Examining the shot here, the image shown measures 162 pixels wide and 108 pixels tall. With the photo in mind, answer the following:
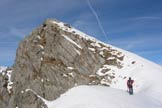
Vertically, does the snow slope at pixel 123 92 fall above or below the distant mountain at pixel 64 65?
below

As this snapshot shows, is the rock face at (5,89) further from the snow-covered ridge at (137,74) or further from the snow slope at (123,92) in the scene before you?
the snow-covered ridge at (137,74)

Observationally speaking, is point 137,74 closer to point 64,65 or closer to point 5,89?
point 64,65

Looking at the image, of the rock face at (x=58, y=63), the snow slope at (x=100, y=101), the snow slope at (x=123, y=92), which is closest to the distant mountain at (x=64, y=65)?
the rock face at (x=58, y=63)

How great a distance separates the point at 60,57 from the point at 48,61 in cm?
298

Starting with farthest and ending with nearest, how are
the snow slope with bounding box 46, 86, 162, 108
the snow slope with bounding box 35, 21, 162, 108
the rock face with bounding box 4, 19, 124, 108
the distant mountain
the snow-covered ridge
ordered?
the rock face with bounding box 4, 19, 124, 108 < the distant mountain < the snow-covered ridge < the snow slope with bounding box 35, 21, 162, 108 < the snow slope with bounding box 46, 86, 162, 108

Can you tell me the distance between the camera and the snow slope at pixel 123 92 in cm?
2558

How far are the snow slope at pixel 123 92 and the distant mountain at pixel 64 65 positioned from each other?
0.16m

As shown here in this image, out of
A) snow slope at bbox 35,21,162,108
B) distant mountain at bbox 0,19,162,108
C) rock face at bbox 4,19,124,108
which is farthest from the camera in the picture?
rock face at bbox 4,19,124,108

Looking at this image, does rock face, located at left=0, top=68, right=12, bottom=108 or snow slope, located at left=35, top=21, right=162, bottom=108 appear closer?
snow slope, located at left=35, top=21, right=162, bottom=108

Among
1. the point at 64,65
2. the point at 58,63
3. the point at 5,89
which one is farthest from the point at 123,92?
the point at 5,89

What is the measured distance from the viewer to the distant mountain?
48.7 meters

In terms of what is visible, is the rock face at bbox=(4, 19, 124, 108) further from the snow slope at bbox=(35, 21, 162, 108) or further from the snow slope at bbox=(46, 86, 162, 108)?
the snow slope at bbox=(46, 86, 162, 108)

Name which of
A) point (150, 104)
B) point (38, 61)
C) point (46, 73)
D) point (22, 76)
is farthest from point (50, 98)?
point (150, 104)

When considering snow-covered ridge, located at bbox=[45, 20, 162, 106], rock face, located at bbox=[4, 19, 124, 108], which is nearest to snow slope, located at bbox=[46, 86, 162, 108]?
snow-covered ridge, located at bbox=[45, 20, 162, 106]
